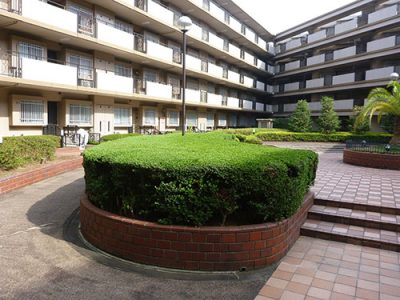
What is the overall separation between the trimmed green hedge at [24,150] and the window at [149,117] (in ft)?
38.5

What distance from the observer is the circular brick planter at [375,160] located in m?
12.5

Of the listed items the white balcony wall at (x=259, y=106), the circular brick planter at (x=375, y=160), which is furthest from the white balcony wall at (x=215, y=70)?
the circular brick planter at (x=375, y=160)

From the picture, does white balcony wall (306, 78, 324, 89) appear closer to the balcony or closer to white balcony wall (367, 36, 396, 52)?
the balcony

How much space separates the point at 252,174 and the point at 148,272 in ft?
A: 6.32

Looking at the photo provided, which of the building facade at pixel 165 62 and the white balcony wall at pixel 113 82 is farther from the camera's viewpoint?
the white balcony wall at pixel 113 82

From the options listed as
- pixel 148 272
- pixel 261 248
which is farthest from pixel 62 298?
pixel 261 248

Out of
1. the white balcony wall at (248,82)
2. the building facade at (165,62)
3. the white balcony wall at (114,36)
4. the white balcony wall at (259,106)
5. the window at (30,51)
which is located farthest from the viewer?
the white balcony wall at (259,106)

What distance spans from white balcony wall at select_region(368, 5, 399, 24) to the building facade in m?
0.09

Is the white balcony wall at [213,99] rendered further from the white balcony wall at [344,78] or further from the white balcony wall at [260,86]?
the white balcony wall at [344,78]

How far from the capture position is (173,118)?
84.8 feet

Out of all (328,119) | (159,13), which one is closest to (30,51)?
(159,13)

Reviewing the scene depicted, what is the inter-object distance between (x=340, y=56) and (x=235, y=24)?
11579 millimetres

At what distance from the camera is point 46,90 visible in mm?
15727

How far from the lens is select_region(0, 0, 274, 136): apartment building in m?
14.0
